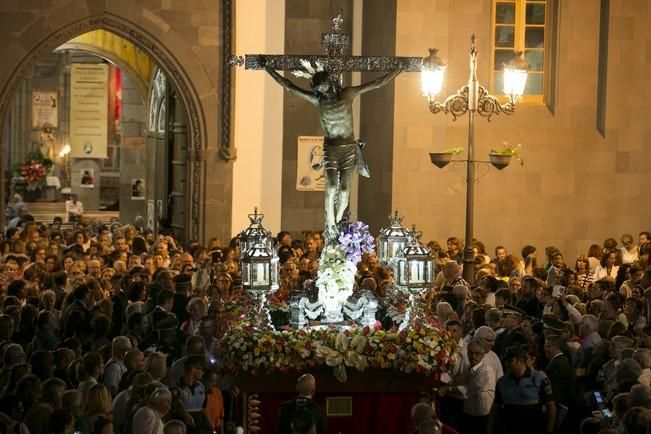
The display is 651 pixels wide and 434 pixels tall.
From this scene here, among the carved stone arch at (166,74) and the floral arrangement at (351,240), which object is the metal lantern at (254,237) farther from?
the carved stone arch at (166,74)

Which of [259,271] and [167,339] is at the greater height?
[259,271]

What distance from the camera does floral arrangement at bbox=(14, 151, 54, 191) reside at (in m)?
46.1

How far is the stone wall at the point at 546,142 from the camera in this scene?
84.4 feet

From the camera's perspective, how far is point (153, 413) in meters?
12.4

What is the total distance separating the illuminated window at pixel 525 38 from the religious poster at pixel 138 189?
1434 centimetres

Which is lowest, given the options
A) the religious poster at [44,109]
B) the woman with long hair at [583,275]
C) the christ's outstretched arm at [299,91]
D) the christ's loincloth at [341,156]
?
the woman with long hair at [583,275]

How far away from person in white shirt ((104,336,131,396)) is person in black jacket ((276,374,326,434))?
174 cm

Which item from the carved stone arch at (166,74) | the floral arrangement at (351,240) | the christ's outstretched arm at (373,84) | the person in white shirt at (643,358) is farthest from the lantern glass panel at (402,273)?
the carved stone arch at (166,74)

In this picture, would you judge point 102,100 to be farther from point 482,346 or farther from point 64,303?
point 482,346

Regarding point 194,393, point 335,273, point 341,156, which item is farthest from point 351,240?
point 194,393

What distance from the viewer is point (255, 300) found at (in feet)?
48.9

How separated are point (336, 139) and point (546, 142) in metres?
11.0

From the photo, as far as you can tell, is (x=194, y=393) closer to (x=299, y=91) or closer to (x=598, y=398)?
(x=299, y=91)

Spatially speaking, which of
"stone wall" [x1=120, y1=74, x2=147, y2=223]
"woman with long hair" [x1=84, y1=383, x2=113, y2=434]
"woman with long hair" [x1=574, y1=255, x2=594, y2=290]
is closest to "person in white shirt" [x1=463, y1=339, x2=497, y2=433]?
"woman with long hair" [x1=84, y1=383, x2=113, y2=434]
